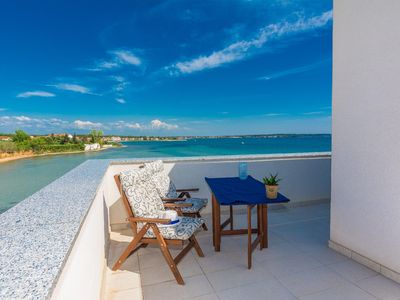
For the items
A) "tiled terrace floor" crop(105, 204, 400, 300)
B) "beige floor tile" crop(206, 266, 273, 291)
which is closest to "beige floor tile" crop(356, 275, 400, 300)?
"tiled terrace floor" crop(105, 204, 400, 300)

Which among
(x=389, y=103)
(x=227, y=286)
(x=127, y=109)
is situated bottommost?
(x=227, y=286)

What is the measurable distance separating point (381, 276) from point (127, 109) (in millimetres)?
35452

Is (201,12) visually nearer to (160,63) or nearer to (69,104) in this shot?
(160,63)

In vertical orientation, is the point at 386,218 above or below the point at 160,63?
below

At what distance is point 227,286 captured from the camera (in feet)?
7.16

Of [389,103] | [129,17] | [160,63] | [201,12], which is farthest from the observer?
[160,63]

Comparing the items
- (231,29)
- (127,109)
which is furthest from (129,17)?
(127,109)

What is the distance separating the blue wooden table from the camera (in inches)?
96.4

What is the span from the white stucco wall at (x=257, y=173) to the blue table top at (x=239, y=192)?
84 centimetres

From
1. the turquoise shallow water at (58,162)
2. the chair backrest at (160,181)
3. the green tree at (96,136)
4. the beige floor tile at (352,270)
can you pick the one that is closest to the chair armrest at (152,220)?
the chair backrest at (160,181)

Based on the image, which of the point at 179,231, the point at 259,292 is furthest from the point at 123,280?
the point at 259,292

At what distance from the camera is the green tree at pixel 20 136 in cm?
3032

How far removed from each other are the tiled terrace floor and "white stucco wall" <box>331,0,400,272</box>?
1.03 feet

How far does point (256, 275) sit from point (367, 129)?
1.85 metres
